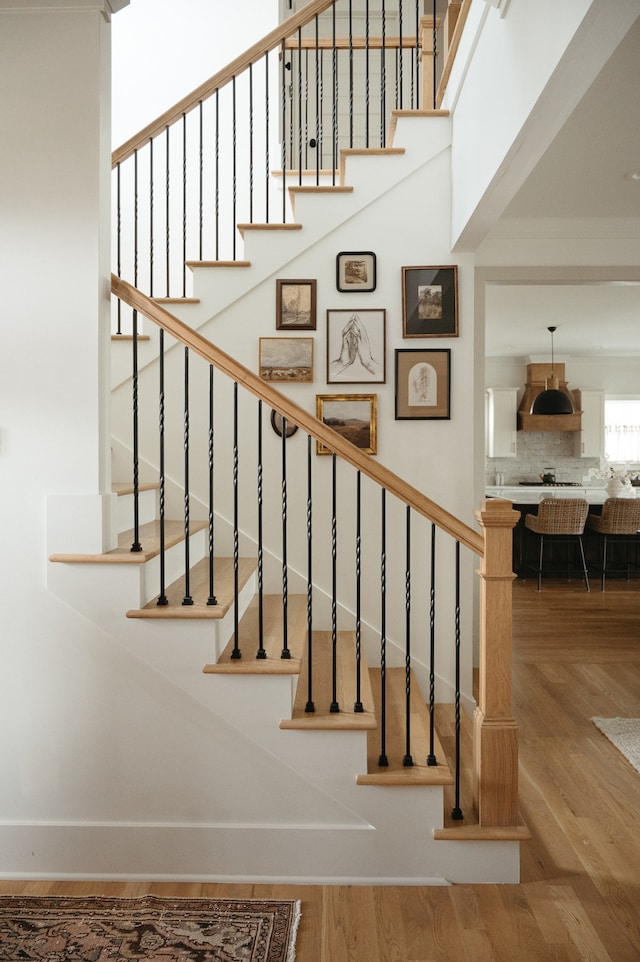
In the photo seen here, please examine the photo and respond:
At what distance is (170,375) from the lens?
3.87m

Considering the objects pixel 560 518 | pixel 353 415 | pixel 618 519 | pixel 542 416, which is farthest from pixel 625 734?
pixel 542 416

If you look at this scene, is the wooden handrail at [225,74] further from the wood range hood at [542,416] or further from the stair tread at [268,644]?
the wood range hood at [542,416]

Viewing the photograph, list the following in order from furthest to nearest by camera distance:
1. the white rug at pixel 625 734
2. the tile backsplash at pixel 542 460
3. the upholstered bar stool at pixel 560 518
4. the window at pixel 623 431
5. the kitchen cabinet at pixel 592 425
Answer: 1. the window at pixel 623 431
2. the tile backsplash at pixel 542 460
3. the kitchen cabinet at pixel 592 425
4. the upholstered bar stool at pixel 560 518
5. the white rug at pixel 625 734

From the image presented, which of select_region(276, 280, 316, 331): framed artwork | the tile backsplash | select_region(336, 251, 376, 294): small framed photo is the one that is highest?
select_region(336, 251, 376, 294): small framed photo

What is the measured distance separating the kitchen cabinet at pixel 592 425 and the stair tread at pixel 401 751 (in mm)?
7622

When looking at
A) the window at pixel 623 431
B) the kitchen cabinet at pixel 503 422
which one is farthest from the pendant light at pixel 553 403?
the window at pixel 623 431

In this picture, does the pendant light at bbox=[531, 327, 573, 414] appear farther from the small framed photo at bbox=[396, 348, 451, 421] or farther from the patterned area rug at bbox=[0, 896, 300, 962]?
the patterned area rug at bbox=[0, 896, 300, 962]

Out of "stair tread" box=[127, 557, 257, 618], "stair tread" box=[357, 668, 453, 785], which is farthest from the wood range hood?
"stair tread" box=[127, 557, 257, 618]

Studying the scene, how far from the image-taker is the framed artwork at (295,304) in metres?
3.84

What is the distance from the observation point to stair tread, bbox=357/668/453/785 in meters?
2.38

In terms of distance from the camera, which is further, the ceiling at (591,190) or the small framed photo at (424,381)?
the small framed photo at (424,381)

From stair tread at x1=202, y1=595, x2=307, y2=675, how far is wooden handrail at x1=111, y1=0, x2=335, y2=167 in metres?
2.66

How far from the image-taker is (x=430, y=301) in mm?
3816

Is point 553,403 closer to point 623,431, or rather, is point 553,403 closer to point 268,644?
point 623,431
